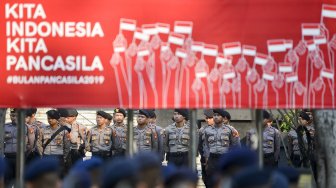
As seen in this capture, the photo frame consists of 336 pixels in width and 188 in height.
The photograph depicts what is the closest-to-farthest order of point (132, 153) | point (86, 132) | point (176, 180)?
point (176, 180) → point (132, 153) → point (86, 132)

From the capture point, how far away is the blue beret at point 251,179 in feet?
29.6

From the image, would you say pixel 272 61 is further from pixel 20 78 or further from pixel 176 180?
pixel 176 180

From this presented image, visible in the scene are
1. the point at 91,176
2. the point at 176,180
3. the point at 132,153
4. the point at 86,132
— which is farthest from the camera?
the point at 86,132

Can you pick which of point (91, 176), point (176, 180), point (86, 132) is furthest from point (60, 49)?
point (86, 132)

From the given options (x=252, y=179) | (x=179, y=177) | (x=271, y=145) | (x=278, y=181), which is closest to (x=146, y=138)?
(x=271, y=145)

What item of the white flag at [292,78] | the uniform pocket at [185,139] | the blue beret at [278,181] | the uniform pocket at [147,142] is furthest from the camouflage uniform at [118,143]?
the blue beret at [278,181]

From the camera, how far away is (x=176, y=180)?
10.0 m

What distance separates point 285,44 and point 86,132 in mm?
10514

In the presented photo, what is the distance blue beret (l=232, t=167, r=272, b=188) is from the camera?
9.02 meters

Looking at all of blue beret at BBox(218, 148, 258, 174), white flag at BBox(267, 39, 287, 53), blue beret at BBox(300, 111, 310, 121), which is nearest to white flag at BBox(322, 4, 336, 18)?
white flag at BBox(267, 39, 287, 53)

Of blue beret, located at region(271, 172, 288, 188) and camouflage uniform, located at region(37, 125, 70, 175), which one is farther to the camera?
camouflage uniform, located at region(37, 125, 70, 175)

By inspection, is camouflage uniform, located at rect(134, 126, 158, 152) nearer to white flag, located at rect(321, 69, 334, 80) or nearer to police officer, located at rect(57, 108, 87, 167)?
police officer, located at rect(57, 108, 87, 167)

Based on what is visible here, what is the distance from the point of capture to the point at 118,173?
950 cm

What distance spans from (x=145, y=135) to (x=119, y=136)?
508 millimetres
